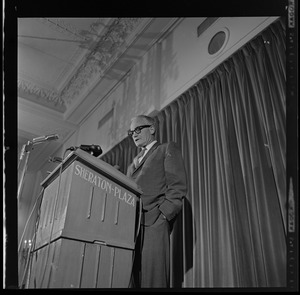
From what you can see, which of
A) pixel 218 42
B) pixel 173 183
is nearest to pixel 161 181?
pixel 173 183

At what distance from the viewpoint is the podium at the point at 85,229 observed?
1.16m

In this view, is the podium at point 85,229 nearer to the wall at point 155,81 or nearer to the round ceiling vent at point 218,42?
the wall at point 155,81

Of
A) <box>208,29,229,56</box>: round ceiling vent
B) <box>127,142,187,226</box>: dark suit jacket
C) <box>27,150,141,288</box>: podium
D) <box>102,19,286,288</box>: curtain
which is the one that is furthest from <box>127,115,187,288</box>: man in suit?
<box>208,29,229,56</box>: round ceiling vent

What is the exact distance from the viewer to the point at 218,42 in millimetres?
2092

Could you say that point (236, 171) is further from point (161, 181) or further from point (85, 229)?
point (85, 229)

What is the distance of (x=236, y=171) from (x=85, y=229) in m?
1.02

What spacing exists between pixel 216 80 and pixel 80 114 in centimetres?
93

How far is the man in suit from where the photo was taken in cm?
147

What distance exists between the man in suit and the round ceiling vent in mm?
682

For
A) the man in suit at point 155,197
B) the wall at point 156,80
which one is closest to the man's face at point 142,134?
the man in suit at point 155,197

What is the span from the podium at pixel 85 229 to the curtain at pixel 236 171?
2.09 feet

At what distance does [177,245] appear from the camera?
2.10 metres
